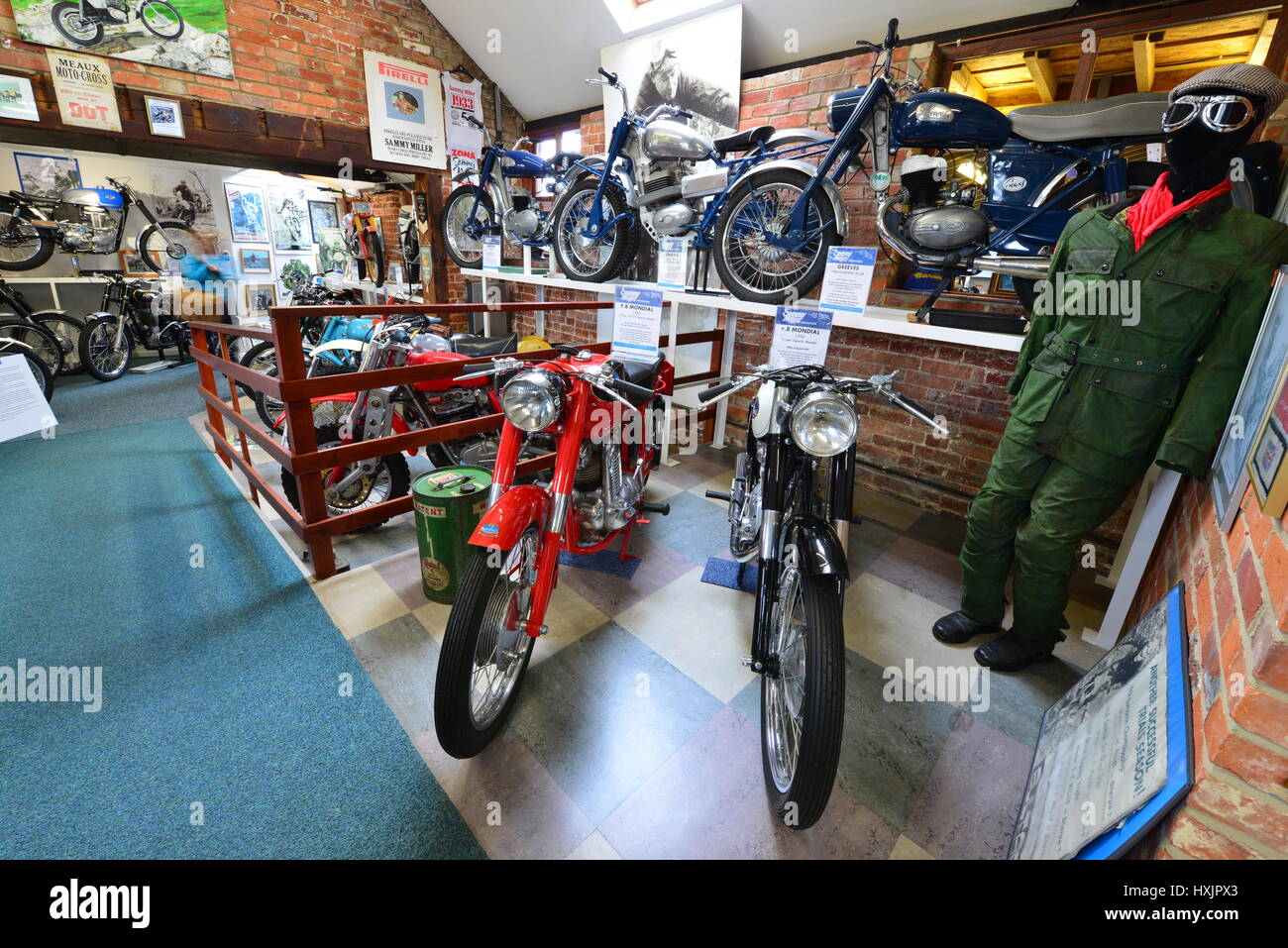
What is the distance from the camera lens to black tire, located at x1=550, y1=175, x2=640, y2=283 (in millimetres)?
3488

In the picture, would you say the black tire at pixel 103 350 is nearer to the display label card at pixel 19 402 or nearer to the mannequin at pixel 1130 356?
the display label card at pixel 19 402

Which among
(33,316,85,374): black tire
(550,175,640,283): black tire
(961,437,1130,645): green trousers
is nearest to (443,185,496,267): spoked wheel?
(550,175,640,283): black tire

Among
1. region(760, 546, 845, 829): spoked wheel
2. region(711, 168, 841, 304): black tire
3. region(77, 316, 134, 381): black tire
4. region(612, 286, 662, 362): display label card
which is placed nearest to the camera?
region(760, 546, 845, 829): spoked wheel

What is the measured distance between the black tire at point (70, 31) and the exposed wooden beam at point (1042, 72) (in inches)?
255

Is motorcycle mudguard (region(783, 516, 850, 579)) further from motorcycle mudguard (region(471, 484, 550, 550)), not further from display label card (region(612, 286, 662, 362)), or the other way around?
display label card (region(612, 286, 662, 362))

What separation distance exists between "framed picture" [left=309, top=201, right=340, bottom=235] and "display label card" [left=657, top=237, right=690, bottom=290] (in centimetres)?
682

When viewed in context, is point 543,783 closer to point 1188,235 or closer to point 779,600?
point 779,600

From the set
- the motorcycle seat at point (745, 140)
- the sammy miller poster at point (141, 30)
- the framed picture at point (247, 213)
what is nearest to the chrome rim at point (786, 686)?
the motorcycle seat at point (745, 140)

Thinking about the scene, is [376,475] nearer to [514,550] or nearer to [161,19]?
[514,550]

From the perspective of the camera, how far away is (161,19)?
13.0 feet

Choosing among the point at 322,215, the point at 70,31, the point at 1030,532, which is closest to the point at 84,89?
the point at 70,31

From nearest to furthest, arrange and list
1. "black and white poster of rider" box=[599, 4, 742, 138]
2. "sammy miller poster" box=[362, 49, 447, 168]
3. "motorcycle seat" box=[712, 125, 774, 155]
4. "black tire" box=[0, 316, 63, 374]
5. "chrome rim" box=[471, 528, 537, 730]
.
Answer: "chrome rim" box=[471, 528, 537, 730]
"motorcycle seat" box=[712, 125, 774, 155]
"black and white poster of rider" box=[599, 4, 742, 138]
"black tire" box=[0, 316, 63, 374]
"sammy miller poster" box=[362, 49, 447, 168]

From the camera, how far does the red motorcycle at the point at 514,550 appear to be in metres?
1.31

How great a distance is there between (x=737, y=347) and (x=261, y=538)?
10.6 ft
